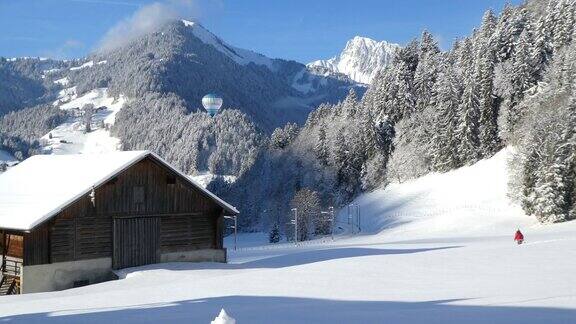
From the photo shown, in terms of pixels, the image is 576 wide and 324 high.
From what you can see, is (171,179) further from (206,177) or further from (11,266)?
(206,177)

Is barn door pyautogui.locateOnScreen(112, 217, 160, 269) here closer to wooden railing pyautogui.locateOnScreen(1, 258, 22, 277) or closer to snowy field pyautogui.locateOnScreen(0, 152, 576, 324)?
snowy field pyautogui.locateOnScreen(0, 152, 576, 324)

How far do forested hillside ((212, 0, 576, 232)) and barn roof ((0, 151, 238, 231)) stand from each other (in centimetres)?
A: 3417

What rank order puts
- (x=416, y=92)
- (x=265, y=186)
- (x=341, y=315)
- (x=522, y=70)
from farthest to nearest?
(x=265, y=186) → (x=416, y=92) → (x=522, y=70) → (x=341, y=315)

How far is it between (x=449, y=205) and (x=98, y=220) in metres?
48.3

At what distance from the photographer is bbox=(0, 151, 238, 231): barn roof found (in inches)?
945

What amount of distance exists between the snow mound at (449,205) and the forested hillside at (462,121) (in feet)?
6.17

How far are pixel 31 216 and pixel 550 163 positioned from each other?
137 ft

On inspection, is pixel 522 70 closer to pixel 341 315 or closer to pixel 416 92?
pixel 416 92

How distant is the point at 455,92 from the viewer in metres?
78.9

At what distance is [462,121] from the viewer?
7562 centimetres

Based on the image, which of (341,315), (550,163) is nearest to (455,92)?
(550,163)

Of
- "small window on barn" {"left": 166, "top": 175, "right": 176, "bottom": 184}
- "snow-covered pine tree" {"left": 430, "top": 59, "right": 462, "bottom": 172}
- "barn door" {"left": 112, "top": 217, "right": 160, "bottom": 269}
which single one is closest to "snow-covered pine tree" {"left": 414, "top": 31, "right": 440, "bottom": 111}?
"snow-covered pine tree" {"left": 430, "top": 59, "right": 462, "bottom": 172}

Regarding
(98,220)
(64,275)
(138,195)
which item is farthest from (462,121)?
(64,275)

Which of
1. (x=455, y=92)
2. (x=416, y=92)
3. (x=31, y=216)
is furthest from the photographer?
(x=416, y=92)
